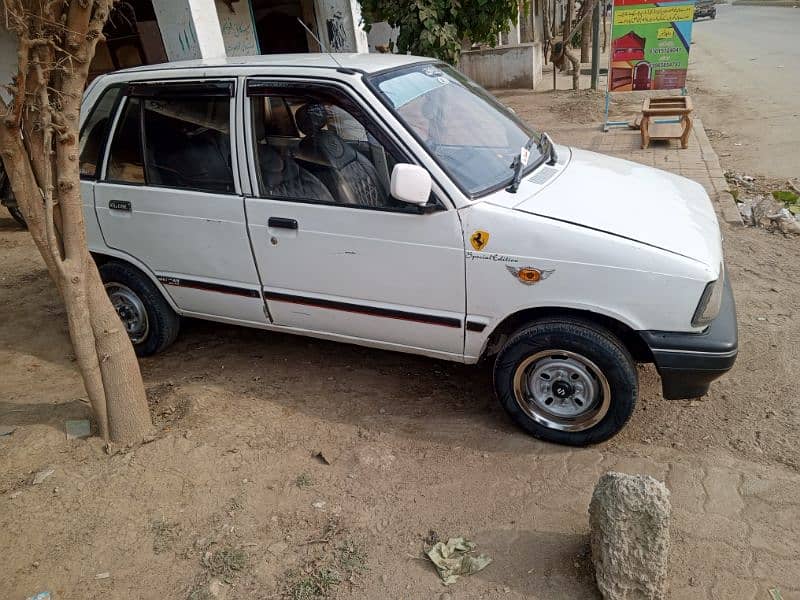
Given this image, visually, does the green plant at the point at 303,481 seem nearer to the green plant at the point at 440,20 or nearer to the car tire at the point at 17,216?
the green plant at the point at 440,20

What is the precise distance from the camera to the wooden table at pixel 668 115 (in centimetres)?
847

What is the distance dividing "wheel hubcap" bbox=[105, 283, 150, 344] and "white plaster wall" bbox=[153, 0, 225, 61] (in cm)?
459

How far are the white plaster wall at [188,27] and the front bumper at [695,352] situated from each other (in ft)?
22.4

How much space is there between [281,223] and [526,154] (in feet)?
4.79

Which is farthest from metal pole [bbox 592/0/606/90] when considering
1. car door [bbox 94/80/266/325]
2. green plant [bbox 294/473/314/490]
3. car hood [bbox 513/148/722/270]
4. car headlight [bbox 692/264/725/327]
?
green plant [bbox 294/473/314/490]

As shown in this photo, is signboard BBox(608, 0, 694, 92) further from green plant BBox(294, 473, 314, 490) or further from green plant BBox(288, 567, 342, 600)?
green plant BBox(288, 567, 342, 600)

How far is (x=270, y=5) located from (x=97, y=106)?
11.0m

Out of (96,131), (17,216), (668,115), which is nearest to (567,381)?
(96,131)

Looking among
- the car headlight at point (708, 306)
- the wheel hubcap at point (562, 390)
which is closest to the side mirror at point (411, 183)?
the wheel hubcap at point (562, 390)

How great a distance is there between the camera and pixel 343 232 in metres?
3.32

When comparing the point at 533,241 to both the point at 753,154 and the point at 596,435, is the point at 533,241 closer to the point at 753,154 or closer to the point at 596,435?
the point at 596,435

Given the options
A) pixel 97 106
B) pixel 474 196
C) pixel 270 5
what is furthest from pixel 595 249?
pixel 270 5

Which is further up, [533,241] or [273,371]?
[533,241]

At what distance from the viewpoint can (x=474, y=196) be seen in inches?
121
